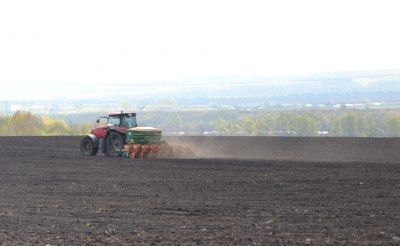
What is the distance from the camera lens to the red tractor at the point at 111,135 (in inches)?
1353

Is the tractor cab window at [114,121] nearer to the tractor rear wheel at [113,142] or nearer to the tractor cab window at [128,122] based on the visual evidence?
the tractor cab window at [128,122]

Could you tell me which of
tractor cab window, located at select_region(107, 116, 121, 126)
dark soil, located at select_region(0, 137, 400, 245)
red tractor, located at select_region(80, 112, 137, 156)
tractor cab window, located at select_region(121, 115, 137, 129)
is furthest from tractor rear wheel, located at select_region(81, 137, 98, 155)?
dark soil, located at select_region(0, 137, 400, 245)

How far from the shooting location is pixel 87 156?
3444 cm

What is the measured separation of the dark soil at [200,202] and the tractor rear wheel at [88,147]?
4.35 metres

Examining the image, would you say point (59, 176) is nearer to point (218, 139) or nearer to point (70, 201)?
point (70, 201)

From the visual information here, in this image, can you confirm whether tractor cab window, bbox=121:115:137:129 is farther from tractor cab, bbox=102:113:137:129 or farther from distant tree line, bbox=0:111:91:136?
distant tree line, bbox=0:111:91:136

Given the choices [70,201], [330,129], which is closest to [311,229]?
[70,201]

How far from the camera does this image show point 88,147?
35.8 meters

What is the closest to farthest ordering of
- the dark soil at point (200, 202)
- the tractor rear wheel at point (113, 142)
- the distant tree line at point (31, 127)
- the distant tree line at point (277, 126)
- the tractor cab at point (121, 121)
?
the dark soil at point (200, 202) < the tractor rear wheel at point (113, 142) < the tractor cab at point (121, 121) < the distant tree line at point (31, 127) < the distant tree line at point (277, 126)

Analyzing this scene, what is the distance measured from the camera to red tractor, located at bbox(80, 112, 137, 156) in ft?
113

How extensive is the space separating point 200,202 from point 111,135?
15823 mm

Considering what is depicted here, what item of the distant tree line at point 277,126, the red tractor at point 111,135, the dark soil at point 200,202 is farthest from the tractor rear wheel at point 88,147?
the distant tree line at point 277,126

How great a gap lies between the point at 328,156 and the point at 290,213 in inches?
675

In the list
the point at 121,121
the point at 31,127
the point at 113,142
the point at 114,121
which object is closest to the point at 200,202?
the point at 113,142
